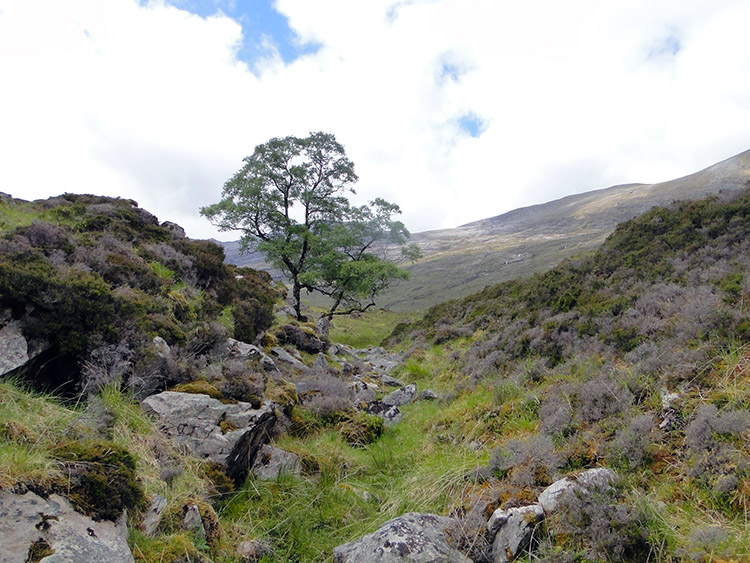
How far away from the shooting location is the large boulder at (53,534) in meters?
2.67

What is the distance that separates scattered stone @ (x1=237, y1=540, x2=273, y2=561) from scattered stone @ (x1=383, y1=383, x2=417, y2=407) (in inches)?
247

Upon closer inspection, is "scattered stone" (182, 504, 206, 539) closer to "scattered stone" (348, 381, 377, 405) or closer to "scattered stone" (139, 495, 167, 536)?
"scattered stone" (139, 495, 167, 536)

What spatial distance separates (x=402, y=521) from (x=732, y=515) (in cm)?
296

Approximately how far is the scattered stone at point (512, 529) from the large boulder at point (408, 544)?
0.35 meters

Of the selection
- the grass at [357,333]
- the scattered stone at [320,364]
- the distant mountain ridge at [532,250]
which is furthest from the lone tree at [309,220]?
the distant mountain ridge at [532,250]

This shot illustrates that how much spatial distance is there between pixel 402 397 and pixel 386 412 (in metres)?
1.44

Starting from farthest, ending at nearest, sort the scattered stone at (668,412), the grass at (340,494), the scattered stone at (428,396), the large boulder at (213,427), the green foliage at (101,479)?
the scattered stone at (428,396) → the large boulder at (213,427) → the scattered stone at (668,412) → the grass at (340,494) → the green foliage at (101,479)

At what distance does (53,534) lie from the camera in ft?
9.39

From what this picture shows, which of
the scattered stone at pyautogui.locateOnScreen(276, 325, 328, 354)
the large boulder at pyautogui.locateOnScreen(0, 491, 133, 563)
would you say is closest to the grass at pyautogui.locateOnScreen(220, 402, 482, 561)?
the large boulder at pyautogui.locateOnScreen(0, 491, 133, 563)

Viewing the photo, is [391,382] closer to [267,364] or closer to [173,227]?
[267,364]

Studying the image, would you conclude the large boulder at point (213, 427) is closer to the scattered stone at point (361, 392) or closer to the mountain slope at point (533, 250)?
the scattered stone at point (361, 392)

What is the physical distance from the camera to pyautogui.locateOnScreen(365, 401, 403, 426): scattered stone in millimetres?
9047

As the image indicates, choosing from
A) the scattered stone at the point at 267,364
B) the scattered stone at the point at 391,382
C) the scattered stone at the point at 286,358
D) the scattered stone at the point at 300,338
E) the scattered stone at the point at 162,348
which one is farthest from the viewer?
the scattered stone at the point at 300,338

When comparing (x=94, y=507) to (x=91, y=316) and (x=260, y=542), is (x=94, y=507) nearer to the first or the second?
(x=260, y=542)
